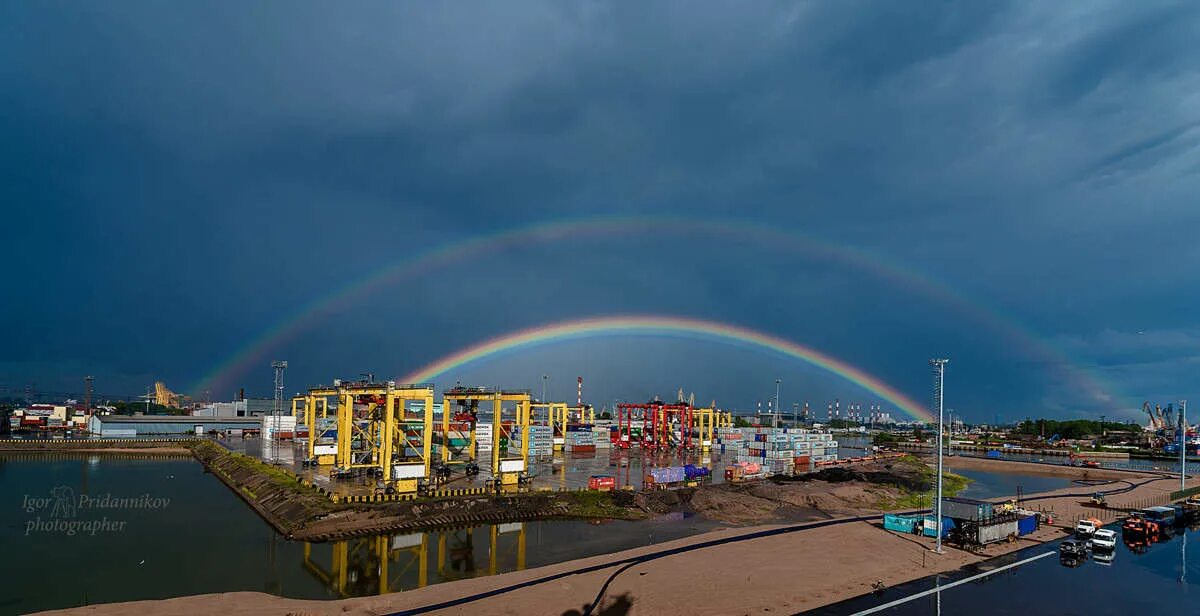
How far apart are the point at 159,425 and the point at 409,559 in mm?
157217

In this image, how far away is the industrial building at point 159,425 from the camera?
148 m

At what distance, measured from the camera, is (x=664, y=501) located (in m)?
61.5

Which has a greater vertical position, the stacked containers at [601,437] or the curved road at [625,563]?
the curved road at [625,563]

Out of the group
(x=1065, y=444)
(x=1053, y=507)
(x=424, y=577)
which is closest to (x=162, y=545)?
(x=424, y=577)

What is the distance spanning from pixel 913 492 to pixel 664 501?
112 ft

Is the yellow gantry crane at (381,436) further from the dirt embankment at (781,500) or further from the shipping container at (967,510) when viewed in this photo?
the shipping container at (967,510)

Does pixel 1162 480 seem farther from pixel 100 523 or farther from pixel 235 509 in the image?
pixel 100 523

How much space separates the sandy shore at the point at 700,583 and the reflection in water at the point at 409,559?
3253 millimetres

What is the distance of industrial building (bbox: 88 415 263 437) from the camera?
148 metres

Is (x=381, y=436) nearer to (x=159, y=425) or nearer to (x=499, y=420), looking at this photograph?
(x=499, y=420)

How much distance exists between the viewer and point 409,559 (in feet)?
136

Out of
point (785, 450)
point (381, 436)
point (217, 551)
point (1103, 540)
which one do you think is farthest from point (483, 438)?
point (1103, 540)

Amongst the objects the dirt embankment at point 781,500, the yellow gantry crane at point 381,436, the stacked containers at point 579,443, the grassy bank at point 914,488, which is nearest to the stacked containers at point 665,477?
the dirt embankment at point 781,500

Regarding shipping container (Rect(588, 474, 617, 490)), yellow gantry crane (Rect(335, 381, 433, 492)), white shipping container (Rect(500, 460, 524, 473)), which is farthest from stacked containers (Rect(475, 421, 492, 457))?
shipping container (Rect(588, 474, 617, 490))
